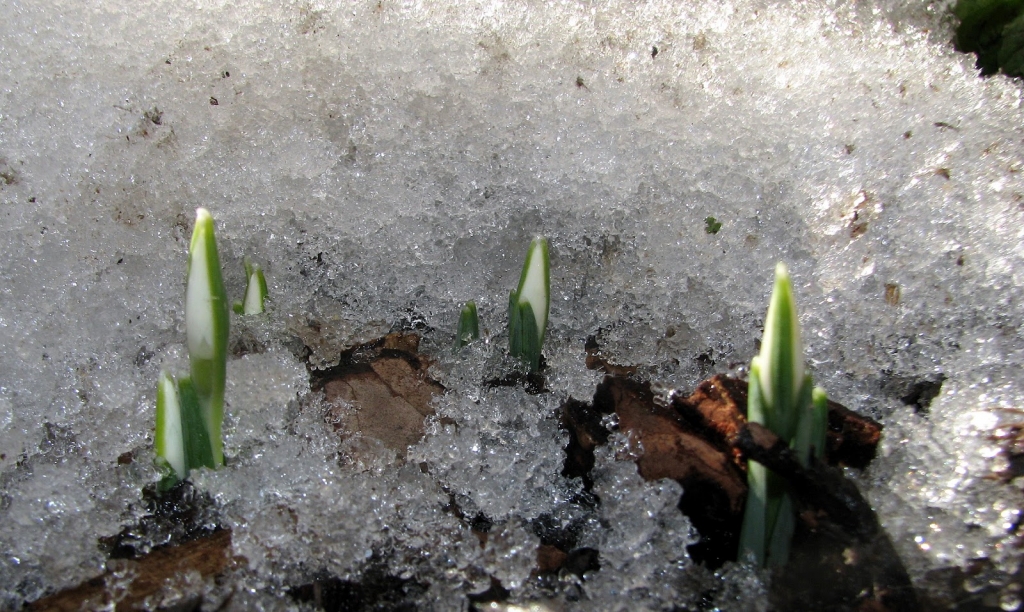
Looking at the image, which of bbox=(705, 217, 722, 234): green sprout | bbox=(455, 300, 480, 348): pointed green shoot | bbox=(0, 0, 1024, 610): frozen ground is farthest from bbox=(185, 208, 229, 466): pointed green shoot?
bbox=(705, 217, 722, 234): green sprout

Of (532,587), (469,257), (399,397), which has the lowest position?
(532,587)

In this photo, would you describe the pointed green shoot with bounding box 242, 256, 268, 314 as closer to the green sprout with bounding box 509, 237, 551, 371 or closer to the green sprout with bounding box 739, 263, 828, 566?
the green sprout with bounding box 509, 237, 551, 371

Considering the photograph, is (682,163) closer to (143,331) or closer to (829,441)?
(829,441)

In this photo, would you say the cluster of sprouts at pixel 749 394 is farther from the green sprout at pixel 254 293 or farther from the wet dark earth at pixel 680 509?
the green sprout at pixel 254 293

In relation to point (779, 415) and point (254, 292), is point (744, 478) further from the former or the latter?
point (254, 292)

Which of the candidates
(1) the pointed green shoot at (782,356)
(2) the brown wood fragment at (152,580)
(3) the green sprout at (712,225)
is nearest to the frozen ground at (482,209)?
(3) the green sprout at (712,225)

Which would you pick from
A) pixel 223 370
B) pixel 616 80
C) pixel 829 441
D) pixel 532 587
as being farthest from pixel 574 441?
pixel 616 80

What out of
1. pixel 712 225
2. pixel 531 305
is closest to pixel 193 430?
pixel 531 305
